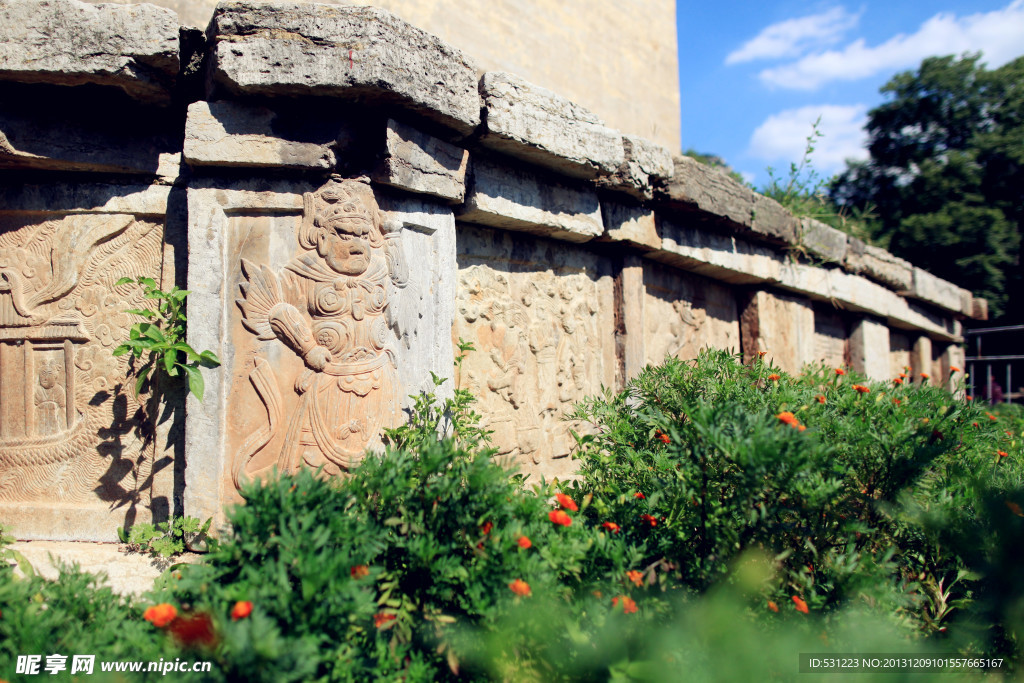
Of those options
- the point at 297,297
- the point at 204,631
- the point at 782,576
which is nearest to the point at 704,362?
the point at 782,576

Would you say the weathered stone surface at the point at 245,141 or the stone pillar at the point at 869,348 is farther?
the stone pillar at the point at 869,348

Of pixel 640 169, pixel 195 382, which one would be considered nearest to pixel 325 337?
pixel 195 382

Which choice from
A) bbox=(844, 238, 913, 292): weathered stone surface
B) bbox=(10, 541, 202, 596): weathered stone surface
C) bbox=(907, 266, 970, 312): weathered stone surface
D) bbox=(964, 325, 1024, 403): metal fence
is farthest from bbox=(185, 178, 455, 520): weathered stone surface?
bbox=(964, 325, 1024, 403): metal fence

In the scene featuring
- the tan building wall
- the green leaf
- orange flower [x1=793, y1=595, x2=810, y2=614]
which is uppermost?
the tan building wall

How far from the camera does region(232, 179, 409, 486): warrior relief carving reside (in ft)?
8.47

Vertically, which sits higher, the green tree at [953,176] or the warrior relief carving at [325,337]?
the green tree at [953,176]

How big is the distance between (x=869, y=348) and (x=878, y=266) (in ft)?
2.87

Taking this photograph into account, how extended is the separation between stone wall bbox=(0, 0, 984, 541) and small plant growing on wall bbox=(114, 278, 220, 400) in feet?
0.24

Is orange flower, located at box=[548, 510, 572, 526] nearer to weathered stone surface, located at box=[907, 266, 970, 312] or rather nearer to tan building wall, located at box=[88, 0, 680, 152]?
tan building wall, located at box=[88, 0, 680, 152]

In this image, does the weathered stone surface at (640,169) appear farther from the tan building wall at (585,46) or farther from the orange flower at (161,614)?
the orange flower at (161,614)

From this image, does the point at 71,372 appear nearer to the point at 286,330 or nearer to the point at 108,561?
the point at 108,561

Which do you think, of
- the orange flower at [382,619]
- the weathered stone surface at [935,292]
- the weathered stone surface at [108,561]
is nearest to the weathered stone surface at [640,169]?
the orange flower at [382,619]

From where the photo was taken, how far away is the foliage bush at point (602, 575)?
5.12 feet

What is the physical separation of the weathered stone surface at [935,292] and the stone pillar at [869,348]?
0.75 meters
